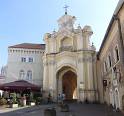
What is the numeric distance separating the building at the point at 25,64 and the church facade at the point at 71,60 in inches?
214

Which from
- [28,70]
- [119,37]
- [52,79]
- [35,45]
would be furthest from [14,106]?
[35,45]

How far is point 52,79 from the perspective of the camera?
40.1m

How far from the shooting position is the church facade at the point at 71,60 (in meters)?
38.2

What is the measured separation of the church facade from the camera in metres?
38.2

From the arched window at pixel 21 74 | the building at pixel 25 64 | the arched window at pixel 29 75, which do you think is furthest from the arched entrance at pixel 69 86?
the arched window at pixel 21 74

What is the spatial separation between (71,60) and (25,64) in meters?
11.4

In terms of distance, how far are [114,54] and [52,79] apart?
17.9 metres

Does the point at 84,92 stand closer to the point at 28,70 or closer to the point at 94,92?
the point at 94,92

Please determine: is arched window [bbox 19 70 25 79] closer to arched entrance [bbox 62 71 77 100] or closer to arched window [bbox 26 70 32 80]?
arched window [bbox 26 70 32 80]

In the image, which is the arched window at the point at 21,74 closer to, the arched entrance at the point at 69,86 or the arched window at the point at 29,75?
the arched window at the point at 29,75

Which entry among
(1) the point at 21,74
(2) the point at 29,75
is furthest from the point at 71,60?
(1) the point at 21,74

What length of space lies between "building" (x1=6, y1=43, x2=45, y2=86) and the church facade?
5.44m

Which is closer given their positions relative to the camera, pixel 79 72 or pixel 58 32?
pixel 79 72

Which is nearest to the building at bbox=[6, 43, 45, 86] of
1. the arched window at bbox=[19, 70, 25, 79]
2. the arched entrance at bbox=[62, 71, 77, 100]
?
the arched window at bbox=[19, 70, 25, 79]
